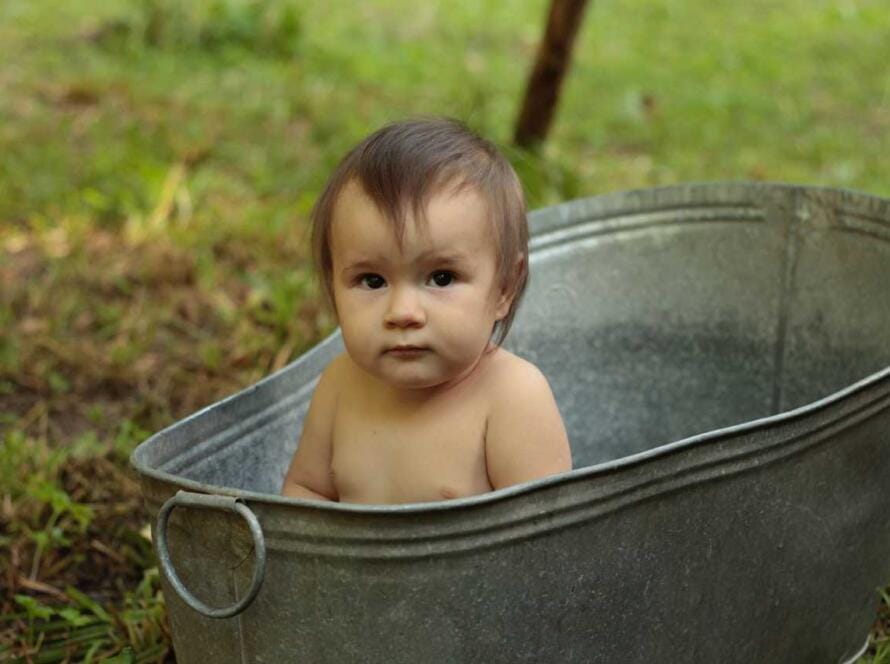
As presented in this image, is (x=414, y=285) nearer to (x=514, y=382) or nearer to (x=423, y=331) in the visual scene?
(x=423, y=331)

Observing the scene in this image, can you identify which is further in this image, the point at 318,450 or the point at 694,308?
the point at 694,308

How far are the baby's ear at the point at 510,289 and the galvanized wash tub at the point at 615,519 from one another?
252mm

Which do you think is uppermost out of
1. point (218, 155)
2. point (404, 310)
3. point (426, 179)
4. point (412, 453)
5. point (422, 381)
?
point (426, 179)

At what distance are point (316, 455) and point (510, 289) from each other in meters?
0.33

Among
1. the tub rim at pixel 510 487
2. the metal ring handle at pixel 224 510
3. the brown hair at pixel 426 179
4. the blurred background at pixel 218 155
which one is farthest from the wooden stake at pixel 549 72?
the metal ring handle at pixel 224 510

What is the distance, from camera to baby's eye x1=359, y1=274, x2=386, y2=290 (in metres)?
1.59

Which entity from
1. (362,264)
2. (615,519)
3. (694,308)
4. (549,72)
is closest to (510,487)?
(615,519)

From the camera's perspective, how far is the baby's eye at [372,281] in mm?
1592

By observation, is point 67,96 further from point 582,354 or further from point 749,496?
point 749,496

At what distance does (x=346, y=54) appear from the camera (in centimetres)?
526

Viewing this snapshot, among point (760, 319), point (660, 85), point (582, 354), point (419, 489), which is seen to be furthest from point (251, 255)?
point (660, 85)

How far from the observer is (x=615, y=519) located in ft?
4.60

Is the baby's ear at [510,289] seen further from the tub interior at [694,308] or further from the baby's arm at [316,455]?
the tub interior at [694,308]

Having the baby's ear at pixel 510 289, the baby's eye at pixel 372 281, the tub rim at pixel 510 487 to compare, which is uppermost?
the baby's eye at pixel 372 281
